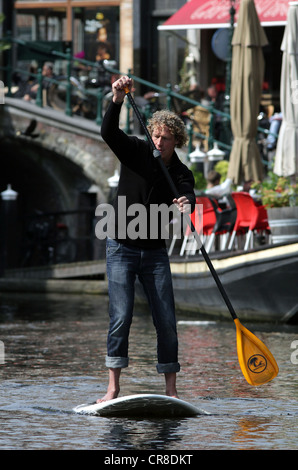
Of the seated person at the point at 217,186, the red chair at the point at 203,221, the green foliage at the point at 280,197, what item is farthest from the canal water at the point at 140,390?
the seated person at the point at 217,186

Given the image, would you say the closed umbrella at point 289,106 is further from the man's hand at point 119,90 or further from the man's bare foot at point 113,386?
the man's hand at point 119,90

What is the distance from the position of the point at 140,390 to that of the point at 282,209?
5378 millimetres

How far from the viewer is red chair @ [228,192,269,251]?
1486cm

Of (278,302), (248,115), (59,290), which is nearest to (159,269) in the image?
(278,302)

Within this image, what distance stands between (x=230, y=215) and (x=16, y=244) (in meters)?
8.02

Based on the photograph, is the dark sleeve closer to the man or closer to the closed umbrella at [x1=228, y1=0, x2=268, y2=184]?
the man

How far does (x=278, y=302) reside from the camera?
13.5 m

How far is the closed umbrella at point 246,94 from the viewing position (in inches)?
700

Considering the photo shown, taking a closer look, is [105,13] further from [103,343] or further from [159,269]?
[159,269]

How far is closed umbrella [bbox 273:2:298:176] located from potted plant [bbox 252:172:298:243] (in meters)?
1.56

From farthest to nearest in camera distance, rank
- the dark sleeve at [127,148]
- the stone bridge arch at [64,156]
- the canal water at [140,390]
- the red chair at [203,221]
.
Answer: the stone bridge arch at [64,156], the red chair at [203,221], the dark sleeve at [127,148], the canal water at [140,390]

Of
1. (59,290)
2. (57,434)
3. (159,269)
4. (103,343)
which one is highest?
(159,269)

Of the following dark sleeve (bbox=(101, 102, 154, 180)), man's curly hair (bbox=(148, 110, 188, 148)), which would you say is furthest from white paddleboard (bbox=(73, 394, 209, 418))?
man's curly hair (bbox=(148, 110, 188, 148))

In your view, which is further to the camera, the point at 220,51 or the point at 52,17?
the point at 52,17
